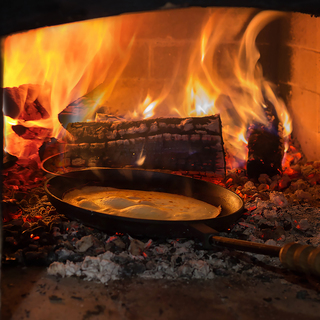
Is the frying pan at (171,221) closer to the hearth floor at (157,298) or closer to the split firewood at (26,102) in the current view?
the hearth floor at (157,298)

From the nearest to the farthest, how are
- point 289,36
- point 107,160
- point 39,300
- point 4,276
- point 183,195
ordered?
point 39,300 < point 4,276 < point 183,195 < point 107,160 < point 289,36

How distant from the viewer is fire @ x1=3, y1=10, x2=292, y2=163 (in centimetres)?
371

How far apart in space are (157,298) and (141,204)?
78cm

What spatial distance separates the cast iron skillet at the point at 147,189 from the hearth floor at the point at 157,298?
268 millimetres

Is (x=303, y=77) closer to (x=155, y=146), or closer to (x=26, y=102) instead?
(x=155, y=146)

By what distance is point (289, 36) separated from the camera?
13.3 ft

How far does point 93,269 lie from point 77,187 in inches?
39.9

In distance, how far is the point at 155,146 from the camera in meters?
3.36

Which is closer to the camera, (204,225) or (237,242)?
(237,242)

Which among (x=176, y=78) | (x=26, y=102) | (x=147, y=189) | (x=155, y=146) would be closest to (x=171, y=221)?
(x=147, y=189)

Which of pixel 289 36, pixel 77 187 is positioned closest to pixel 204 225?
pixel 77 187

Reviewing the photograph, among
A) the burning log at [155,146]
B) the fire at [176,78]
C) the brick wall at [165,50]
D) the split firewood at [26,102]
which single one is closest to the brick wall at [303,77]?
the fire at [176,78]

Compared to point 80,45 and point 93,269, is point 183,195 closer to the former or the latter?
point 93,269

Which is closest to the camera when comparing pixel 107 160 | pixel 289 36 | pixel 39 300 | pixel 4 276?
pixel 39 300
